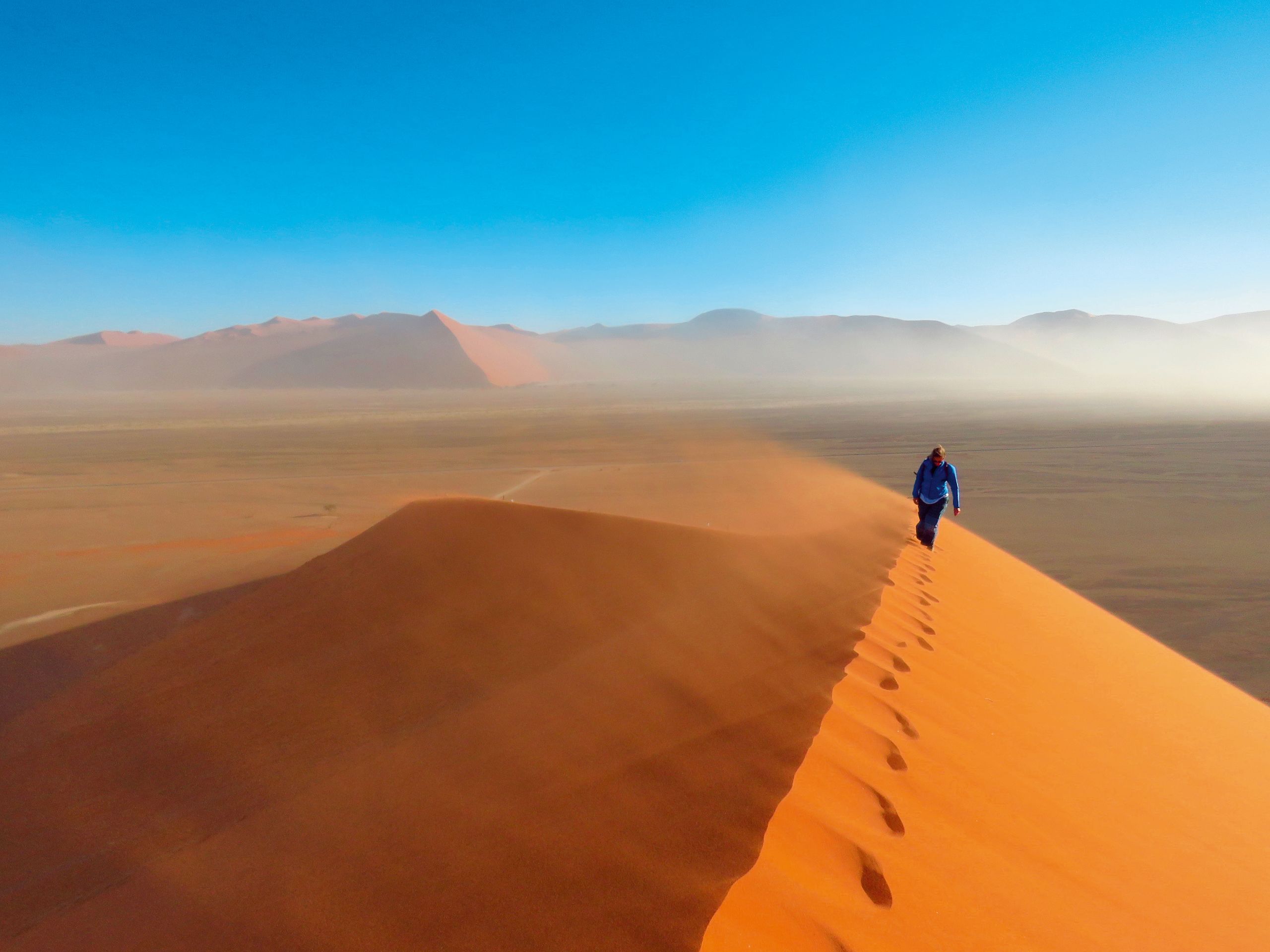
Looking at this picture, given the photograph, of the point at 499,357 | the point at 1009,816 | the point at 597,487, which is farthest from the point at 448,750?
the point at 499,357

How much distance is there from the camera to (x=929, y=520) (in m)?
7.27

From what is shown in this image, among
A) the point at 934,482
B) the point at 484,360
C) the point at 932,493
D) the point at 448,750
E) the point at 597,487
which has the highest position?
the point at 484,360

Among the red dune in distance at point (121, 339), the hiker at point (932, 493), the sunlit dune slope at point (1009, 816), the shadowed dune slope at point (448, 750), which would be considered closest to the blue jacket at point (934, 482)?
the hiker at point (932, 493)

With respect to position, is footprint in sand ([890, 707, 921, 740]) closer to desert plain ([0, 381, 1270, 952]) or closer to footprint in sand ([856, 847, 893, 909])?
desert plain ([0, 381, 1270, 952])

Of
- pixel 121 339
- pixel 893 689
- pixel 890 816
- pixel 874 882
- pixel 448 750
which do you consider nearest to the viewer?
pixel 874 882

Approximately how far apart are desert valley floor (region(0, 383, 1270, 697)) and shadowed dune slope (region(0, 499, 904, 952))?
3605mm

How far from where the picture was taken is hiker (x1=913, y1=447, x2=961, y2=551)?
23.1 feet

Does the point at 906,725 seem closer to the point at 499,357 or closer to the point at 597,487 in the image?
the point at 597,487

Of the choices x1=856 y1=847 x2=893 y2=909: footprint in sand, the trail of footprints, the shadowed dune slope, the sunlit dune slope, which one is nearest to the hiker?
the trail of footprints

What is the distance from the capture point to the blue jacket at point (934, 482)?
277 inches

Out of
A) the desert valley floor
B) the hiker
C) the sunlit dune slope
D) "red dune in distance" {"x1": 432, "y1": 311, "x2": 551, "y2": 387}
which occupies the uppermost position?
"red dune in distance" {"x1": 432, "y1": 311, "x2": 551, "y2": 387}

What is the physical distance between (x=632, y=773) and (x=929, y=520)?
224 inches

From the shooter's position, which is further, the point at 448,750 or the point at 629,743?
the point at 448,750

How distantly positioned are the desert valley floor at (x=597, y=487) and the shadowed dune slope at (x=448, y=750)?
3.60 m
